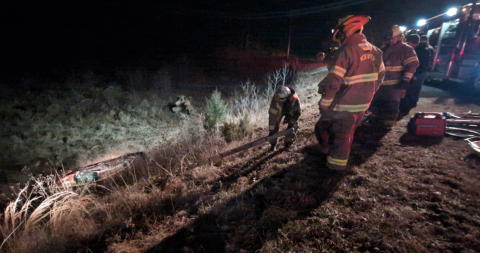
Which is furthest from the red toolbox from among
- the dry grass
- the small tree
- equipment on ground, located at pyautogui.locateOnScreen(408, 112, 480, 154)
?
the small tree

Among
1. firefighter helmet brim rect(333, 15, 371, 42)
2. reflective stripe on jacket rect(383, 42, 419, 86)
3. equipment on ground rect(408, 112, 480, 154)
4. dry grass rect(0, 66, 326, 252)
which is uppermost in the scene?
firefighter helmet brim rect(333, 15, 371, 42)

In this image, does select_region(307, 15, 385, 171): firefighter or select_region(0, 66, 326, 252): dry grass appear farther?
select_region(307, 15, 385, 171): firefighter

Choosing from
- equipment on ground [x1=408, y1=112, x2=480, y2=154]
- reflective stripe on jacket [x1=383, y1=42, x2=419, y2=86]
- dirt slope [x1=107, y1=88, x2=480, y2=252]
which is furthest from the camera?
reflective stripe on jacket [x1=383, y1=42, x2=419, y2=86]

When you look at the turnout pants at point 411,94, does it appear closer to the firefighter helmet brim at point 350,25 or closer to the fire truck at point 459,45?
the fire truck at point 459,45

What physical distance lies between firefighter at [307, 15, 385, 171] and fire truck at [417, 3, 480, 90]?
709 cm

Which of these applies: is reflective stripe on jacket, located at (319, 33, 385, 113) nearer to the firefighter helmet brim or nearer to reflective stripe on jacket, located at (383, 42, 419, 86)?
the firefighter helmet brim

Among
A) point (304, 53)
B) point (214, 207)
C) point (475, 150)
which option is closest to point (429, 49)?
point (475, 150)

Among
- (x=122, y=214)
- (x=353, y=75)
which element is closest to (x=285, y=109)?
(x=353, y=75)

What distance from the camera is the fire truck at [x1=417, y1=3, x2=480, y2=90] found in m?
6.65

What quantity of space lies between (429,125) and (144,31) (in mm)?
21410

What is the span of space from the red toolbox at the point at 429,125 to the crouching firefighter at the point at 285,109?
219 centimetres

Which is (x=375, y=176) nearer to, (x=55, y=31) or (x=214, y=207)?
(x=214, y=207)

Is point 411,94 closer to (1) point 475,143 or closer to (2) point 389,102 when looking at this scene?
(2) point 389,102

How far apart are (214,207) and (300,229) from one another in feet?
3.24
